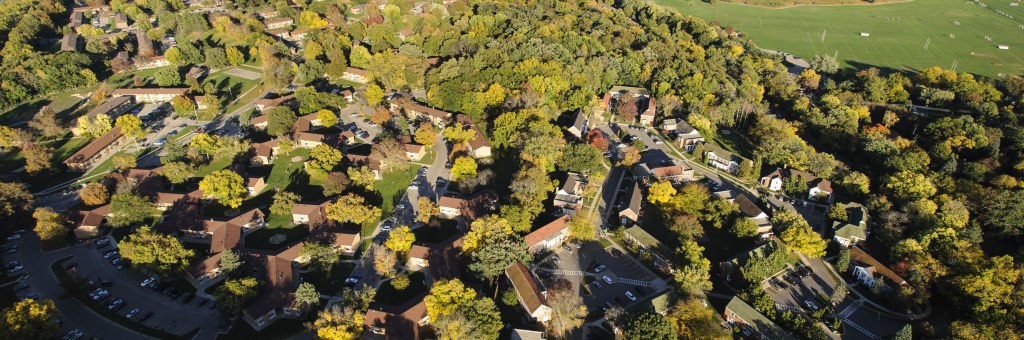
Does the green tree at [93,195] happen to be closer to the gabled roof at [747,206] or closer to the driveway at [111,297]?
the driveway at [111,297]

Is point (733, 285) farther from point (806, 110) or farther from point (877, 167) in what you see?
point (806, 110)

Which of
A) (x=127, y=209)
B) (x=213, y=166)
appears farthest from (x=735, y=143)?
(x=127, y=209)

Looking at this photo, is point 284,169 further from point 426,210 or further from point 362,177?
point 426,210

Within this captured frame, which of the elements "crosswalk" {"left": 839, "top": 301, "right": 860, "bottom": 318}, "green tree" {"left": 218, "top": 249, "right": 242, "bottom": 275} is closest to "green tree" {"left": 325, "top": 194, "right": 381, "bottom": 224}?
"green tree" {"left": 218, "top": 249, "right": 242, "bottom": 275}

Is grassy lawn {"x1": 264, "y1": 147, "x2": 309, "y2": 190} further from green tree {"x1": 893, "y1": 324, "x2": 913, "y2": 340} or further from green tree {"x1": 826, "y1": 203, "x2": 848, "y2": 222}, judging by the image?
green tree {"x1": 826, "y1": 203, "x2": 848, "y2": 222}

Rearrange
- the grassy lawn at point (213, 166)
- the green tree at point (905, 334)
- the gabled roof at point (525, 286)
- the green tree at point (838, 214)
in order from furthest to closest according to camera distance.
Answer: the grassy lawn at point (213, 166), the green tree at point (838, 214), the gabled roof at point (525, 286), the green tree at point (905, 334)

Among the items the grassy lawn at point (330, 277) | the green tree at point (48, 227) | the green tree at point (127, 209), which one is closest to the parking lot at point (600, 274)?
the grassy lawn at point (330, 277)

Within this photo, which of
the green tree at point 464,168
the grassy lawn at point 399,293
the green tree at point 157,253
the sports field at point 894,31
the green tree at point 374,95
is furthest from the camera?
the sports field at point 894,31

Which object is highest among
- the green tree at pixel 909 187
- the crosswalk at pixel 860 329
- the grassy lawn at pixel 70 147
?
the green tree at pixel 909 187
